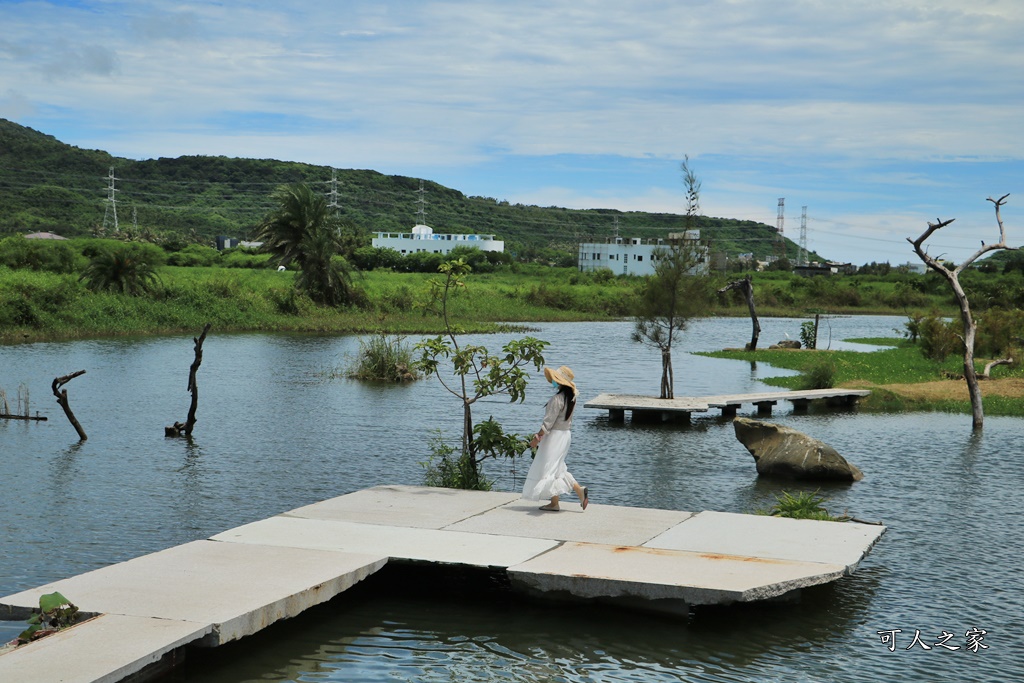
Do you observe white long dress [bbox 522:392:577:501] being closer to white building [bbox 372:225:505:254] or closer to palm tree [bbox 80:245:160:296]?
palm tree [bbox 80:245:160:296]

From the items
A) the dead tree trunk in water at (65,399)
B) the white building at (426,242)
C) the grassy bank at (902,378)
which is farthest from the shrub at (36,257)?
the white building at (426,242)

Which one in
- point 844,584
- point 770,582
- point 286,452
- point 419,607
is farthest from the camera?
point 286,452

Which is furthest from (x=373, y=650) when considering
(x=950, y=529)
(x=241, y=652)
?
(x=950, y=529)

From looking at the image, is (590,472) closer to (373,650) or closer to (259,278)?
(373,650)

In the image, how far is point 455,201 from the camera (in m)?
182

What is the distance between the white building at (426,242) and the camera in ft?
416

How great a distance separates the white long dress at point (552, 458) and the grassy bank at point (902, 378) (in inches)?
705

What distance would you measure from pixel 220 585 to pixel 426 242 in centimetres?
11809

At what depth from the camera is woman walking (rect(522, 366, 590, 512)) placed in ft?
43.9

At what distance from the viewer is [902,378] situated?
117 feet

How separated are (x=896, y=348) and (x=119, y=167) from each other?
118142mm

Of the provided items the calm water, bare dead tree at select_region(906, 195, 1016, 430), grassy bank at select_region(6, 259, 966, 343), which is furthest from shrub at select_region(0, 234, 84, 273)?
bare dead tree at select_region(906, 195, 1016, 430)

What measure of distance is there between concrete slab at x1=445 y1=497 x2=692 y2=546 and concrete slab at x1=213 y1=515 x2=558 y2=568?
0.40 metres

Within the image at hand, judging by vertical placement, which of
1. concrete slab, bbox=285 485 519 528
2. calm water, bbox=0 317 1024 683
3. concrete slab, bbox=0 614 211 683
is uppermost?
concrete slab, bbox=285 485 519 528
